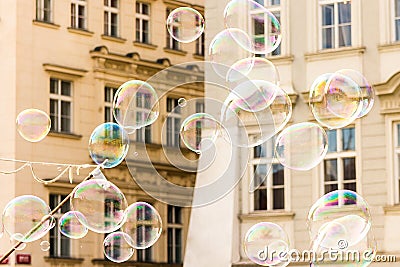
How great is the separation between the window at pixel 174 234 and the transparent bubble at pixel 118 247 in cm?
1030

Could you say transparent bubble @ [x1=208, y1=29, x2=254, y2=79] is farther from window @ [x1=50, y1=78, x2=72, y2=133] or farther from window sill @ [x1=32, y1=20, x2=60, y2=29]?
window @ [x1=50, y1=78, x2=72, y2=133]

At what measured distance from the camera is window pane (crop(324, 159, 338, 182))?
21.7 meters

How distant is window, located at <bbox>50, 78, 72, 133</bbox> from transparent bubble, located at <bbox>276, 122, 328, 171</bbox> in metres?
10.5

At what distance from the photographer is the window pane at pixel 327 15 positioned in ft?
72.2

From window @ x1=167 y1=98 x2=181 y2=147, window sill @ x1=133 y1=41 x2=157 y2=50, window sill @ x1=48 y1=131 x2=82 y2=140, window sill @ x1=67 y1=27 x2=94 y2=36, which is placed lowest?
window sill @ x1=48 y1=131 x2=82 y2=140

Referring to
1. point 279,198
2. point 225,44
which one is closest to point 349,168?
point 279,198

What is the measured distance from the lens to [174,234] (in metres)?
27.5

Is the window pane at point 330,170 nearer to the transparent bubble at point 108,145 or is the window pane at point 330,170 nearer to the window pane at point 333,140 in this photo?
the window pane at point 333,140

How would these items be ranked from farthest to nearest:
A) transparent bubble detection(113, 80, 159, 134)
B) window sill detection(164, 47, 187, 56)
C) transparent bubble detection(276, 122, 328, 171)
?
window sill detection(164, 47, 187, 56)
transparent bubble detection(113, 80, 159, 134)
transparent bubble detection(276, 122, 328, 171)

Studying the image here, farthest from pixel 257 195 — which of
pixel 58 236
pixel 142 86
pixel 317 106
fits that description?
pixel 317 106

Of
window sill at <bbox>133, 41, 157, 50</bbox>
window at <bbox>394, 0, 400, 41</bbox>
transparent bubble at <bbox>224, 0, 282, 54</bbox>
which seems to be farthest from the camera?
window sill at <bbox>133, 41, 157, 50</bbox>

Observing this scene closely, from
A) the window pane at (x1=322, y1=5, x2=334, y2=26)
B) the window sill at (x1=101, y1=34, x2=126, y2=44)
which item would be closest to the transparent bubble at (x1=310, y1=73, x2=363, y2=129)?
the window pane at (x1=322, y1=5, x2=334, y2=26)

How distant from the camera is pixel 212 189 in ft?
78.5

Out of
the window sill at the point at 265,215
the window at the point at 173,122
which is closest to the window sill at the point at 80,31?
the window at the point at 173,122
